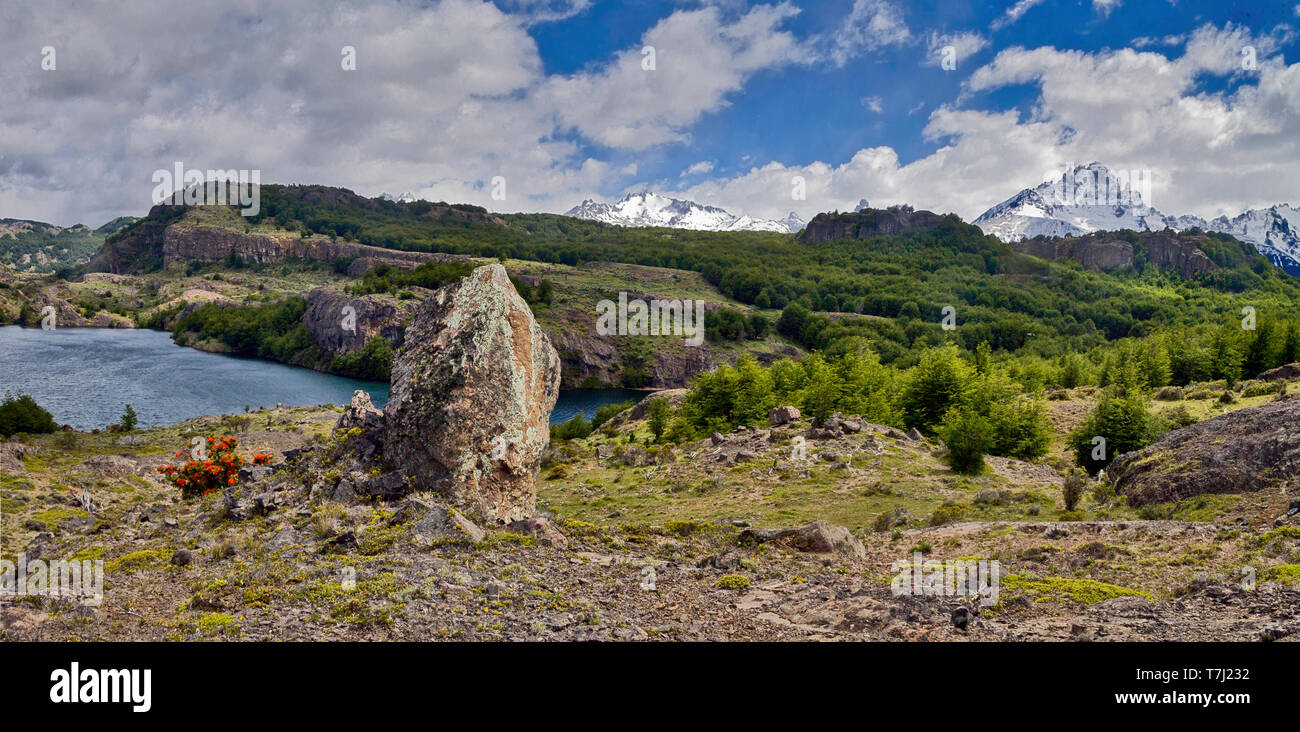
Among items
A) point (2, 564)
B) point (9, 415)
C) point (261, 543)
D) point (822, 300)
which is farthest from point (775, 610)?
point (822, 300)

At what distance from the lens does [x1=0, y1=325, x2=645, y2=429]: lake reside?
268 ft

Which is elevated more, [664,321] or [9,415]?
[664,321]

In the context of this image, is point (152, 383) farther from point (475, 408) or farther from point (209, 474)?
point (475, 408)

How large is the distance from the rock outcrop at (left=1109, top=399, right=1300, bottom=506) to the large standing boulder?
53.7 feet

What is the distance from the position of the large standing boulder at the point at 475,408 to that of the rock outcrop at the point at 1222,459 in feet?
53.7

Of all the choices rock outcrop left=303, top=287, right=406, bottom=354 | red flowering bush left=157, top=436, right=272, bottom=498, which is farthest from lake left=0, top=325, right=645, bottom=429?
red flowering bush left=157, top=436, right=272, bottom=498

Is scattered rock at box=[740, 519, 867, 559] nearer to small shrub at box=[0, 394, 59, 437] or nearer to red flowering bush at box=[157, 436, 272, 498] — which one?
red flowering bush at box=[157, 436, 272, 498]

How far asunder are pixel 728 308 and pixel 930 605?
148162 mm

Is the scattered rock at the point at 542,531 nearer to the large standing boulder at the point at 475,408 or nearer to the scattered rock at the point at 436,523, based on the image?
the scattered rock at the point at 436,523

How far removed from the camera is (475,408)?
15.2 m

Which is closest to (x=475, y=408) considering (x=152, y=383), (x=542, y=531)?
(x=542, y=531)
